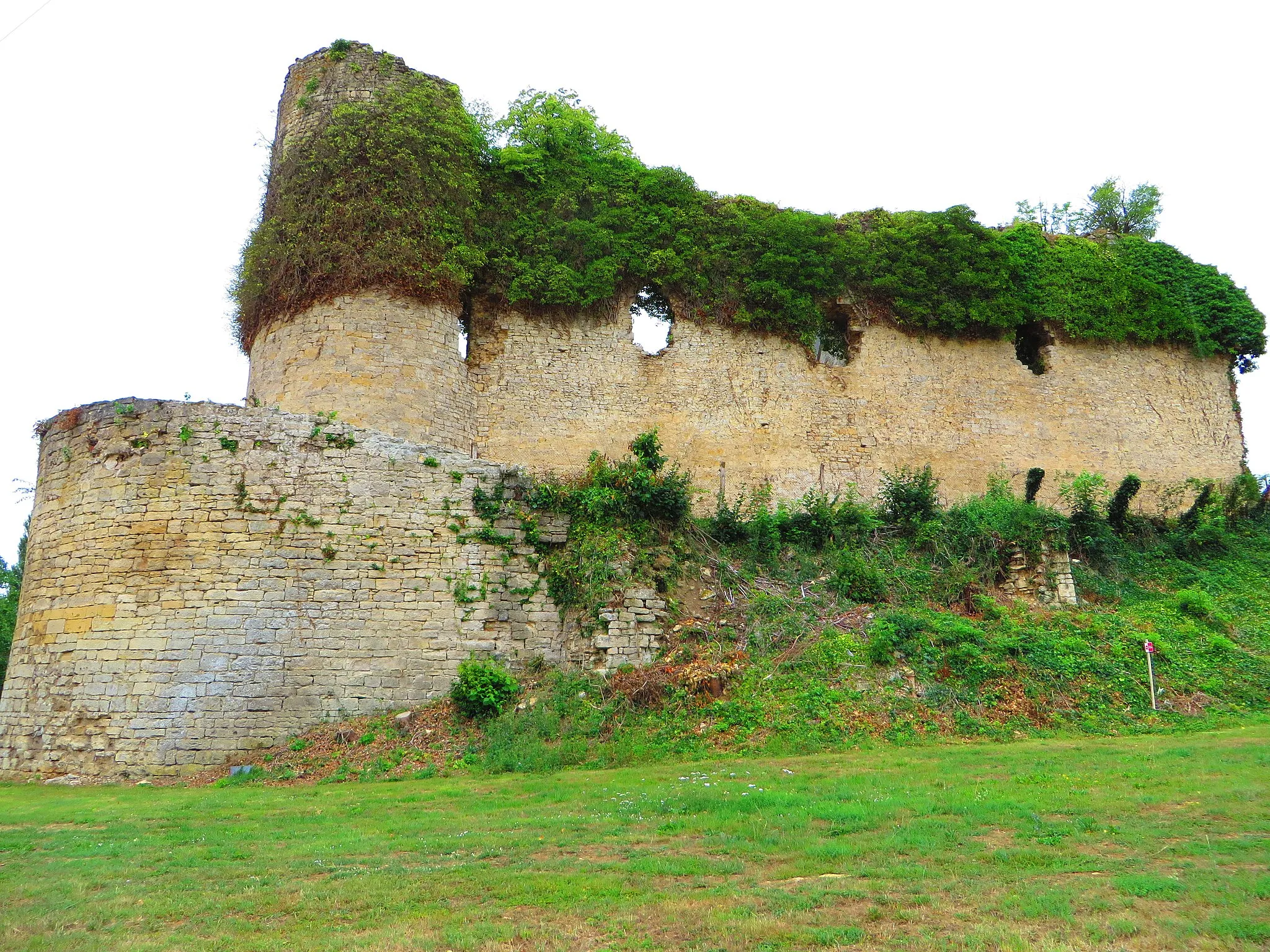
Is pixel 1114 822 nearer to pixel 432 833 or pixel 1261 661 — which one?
pixel 432 833

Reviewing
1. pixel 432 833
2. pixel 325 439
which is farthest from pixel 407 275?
pixel 432 833

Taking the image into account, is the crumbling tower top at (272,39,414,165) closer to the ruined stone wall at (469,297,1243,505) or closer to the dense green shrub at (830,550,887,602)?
the ruined stone wall at (469,297,1243,505)

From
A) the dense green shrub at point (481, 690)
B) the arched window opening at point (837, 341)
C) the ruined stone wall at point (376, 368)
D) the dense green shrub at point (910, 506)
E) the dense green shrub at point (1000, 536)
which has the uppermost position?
A: the arched window opening at point (837, 341)

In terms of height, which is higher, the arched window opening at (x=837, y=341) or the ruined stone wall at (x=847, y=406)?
the arched window opening at (x=837, y=341)

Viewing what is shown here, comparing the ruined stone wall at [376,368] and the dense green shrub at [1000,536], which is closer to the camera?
the dense green shrub at [1000,536]

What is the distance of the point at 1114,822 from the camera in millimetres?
7262

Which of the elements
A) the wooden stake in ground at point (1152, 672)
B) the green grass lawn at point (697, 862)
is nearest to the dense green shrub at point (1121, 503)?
the wooden stake in ground at point (1152, 672)

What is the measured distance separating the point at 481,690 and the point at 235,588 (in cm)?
363

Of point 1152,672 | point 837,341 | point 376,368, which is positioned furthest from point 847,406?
point 376,368

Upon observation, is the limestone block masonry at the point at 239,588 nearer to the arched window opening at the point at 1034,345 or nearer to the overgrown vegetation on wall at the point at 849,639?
the overgrown vegetation on wall at the point at 849,639

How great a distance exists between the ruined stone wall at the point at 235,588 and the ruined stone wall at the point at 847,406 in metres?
5.02

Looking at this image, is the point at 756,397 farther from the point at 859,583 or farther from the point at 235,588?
the point at 235,588

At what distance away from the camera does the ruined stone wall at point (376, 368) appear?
1772 centimetres

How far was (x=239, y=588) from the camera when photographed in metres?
13.2
